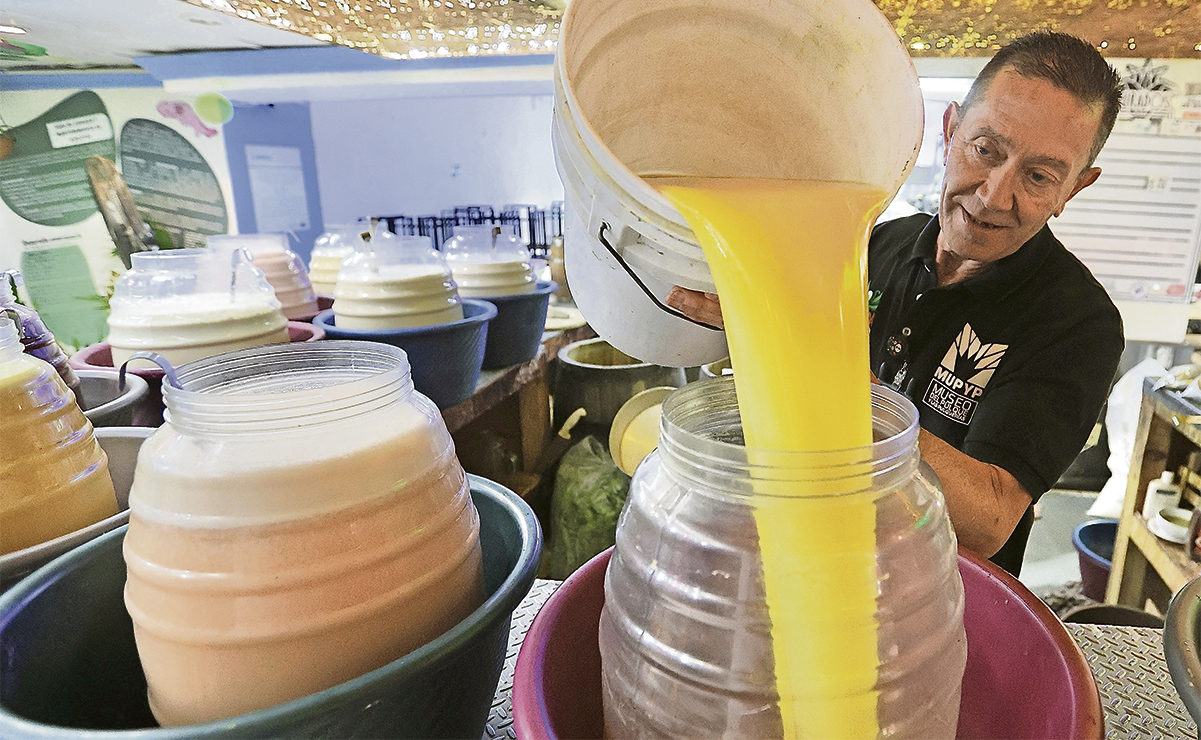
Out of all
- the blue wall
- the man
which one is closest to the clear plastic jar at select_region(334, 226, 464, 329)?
the man

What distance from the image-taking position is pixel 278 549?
428 millimetres

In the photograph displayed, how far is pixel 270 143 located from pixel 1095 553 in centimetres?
454

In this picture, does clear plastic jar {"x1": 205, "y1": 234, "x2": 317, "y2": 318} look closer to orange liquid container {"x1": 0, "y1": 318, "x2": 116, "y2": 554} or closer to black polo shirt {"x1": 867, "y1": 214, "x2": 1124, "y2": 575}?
orange liquid container {"x1": 0, "y1": 318, "x2": 116, "y2": 554}

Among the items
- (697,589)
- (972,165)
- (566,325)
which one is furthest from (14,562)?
(566,325)

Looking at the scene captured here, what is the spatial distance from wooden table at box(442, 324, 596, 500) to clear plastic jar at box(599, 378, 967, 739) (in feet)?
5.22

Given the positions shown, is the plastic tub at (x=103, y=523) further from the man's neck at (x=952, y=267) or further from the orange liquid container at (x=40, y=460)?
the man's neck at (x=952, y=267)

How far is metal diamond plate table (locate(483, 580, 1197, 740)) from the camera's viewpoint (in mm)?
611

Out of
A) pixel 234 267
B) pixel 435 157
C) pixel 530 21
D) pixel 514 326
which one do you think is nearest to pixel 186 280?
pixel 234 267

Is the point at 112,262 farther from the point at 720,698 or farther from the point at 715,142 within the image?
the point at 720,698

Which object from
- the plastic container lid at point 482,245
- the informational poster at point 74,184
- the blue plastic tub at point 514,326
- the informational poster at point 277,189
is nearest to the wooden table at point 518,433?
the blue plastic tub at point 514,326

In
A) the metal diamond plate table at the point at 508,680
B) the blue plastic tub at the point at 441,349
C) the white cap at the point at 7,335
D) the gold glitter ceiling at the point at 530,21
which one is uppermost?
the gold glitter ceiling at the point at 530,21

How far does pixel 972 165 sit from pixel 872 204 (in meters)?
0.76

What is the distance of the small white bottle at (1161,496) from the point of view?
2.28m

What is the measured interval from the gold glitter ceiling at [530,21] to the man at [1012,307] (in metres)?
0.27
